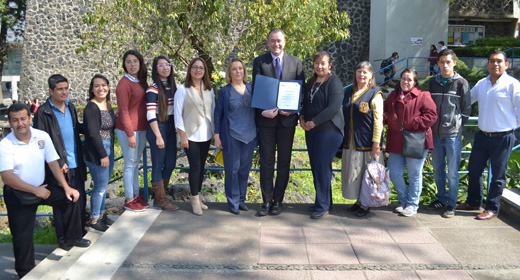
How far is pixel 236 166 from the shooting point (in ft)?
16.1

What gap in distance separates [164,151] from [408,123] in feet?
8.70

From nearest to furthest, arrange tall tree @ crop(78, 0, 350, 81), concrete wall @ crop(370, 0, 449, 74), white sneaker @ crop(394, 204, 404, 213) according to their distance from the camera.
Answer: white sneaker @ crop(394, 204, 404, 213) → tall tree @ crop(78, 0, 350, 81) → concrete wall @ crop(370, 0, 449, 74)

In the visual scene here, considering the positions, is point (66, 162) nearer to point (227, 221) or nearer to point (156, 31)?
point (227, 221)

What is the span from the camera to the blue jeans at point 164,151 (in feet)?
16.1

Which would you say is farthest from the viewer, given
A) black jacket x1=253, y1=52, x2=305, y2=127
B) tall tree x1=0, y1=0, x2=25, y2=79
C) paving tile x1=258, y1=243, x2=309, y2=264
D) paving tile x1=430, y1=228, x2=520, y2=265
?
tall tree x1=0, y1=0, x2=25, y2=79

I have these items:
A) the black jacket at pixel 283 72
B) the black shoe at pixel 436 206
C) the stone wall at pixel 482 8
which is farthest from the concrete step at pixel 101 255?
the stone wall at pixel 482 8

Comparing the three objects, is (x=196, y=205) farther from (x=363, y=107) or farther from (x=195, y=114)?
(x=363, y=107)

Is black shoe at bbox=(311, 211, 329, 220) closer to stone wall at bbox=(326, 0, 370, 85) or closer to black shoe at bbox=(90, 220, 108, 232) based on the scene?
black shoe at bbox=(90, 220, 108, 232)

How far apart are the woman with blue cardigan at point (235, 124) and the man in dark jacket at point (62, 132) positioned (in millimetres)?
1457

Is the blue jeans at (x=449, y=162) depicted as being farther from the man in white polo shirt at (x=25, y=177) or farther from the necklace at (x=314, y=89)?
the man in white polo shirt at (x=25, y=177)

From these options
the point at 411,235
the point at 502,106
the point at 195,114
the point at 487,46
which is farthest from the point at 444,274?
the point at 487,46

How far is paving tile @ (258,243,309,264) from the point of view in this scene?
3.88 m

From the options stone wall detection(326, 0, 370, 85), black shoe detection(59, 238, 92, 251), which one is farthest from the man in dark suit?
stone wall detection(326, 0, 370, 85)

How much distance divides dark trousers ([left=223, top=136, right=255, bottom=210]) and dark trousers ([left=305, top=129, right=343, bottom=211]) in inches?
26.2
